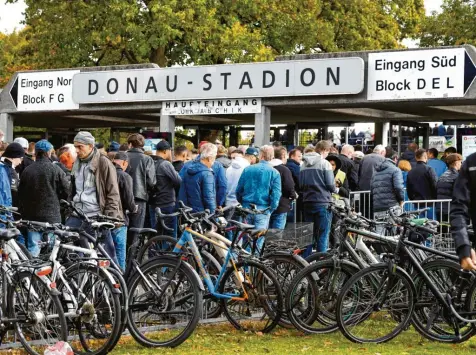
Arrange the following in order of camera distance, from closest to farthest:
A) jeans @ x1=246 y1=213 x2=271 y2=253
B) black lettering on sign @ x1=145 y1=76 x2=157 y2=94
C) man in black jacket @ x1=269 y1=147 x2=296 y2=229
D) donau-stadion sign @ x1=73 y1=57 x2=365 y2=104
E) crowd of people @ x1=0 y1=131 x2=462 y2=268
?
crowd of people @ x1=0 y1=131 x2=462 y2=268 < jeans @ x1=246 y1=213 x2=271 y2=253 < man in black jacket @ x1=269 y1=147 x2=296 y2=229 < donau-stadion sign @ x1=73 y1=57 x2=365 y2=104 < black lettering on sign @ x1=145 y1=76 x2=157 y2=94

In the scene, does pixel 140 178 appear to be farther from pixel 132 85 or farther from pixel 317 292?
pixel 132 85

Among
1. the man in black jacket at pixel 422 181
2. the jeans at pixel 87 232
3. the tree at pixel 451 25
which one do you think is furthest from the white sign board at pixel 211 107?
the tree at pixel 451 25

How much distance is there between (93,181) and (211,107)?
12.4 m

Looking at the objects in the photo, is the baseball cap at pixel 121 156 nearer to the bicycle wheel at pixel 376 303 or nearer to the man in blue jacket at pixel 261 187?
the man in blue jacket at pixel 261 187

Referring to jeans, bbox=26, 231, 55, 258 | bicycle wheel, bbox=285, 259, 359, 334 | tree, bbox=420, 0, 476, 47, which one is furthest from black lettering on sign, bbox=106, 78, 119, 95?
tree, bbox=420, 0, 476, 47

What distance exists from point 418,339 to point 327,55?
1187cm

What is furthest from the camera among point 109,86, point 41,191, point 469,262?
point 109,86

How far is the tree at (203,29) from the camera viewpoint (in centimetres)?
3512

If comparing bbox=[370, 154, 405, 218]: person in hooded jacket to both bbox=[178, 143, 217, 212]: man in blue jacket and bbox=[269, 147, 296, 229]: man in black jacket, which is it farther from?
bbox=[178, 143, 217, 212]: man in blue jacket

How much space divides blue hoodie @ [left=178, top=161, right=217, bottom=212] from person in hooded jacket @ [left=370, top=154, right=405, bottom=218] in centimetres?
286

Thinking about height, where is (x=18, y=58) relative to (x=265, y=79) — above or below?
above

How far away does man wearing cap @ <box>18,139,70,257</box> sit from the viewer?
11.1 meters

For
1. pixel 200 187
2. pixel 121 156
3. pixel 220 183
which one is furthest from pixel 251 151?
pixel 121 156

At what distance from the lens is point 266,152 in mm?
12922
